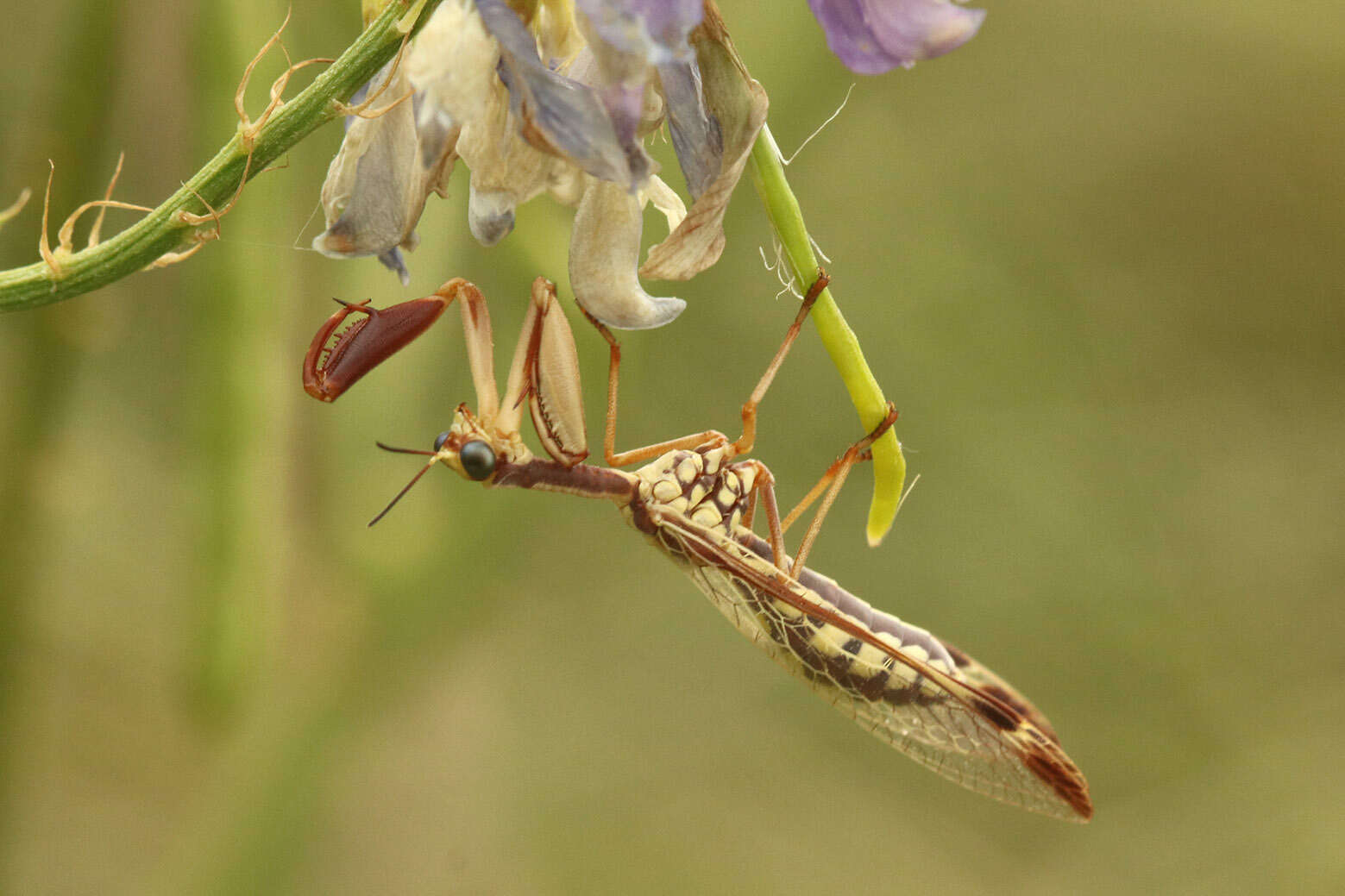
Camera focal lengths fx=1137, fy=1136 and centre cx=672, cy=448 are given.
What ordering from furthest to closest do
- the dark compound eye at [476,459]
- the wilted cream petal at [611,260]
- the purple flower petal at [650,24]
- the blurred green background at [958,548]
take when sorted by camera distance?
1. the blurred green background at [958,548]
2. the dark compound eye at [476,459]
3. the wilted cream petal at [611,260]
4. the purple flower petal at [650,24]

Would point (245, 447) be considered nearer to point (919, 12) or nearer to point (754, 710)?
→ point (919, 12)

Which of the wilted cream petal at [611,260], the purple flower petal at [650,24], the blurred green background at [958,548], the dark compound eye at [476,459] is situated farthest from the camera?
the blurred green background at [958,548]

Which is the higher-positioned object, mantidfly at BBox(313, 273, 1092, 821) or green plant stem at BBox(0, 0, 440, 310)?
mantidfly at BBox(313, 273, 1092, 821)

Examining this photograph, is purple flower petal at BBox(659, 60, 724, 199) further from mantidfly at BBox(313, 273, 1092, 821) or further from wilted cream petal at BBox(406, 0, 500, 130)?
mantidfly at BBox(313, 273, 1092, 821)

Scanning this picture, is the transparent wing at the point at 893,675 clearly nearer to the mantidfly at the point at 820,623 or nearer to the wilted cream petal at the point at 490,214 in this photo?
the mantidfly at the point at 820,623

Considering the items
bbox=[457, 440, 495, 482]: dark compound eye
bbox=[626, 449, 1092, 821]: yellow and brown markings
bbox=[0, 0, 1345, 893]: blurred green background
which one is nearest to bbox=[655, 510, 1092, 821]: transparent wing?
bbox=[626, 449, 1092, 821]: yellow and brown markings

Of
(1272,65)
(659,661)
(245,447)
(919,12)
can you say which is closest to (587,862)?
(659,661)

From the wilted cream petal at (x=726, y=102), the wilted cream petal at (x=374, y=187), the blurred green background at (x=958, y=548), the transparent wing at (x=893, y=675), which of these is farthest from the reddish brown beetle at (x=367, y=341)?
the blurred green background at (x=958, y=548)
